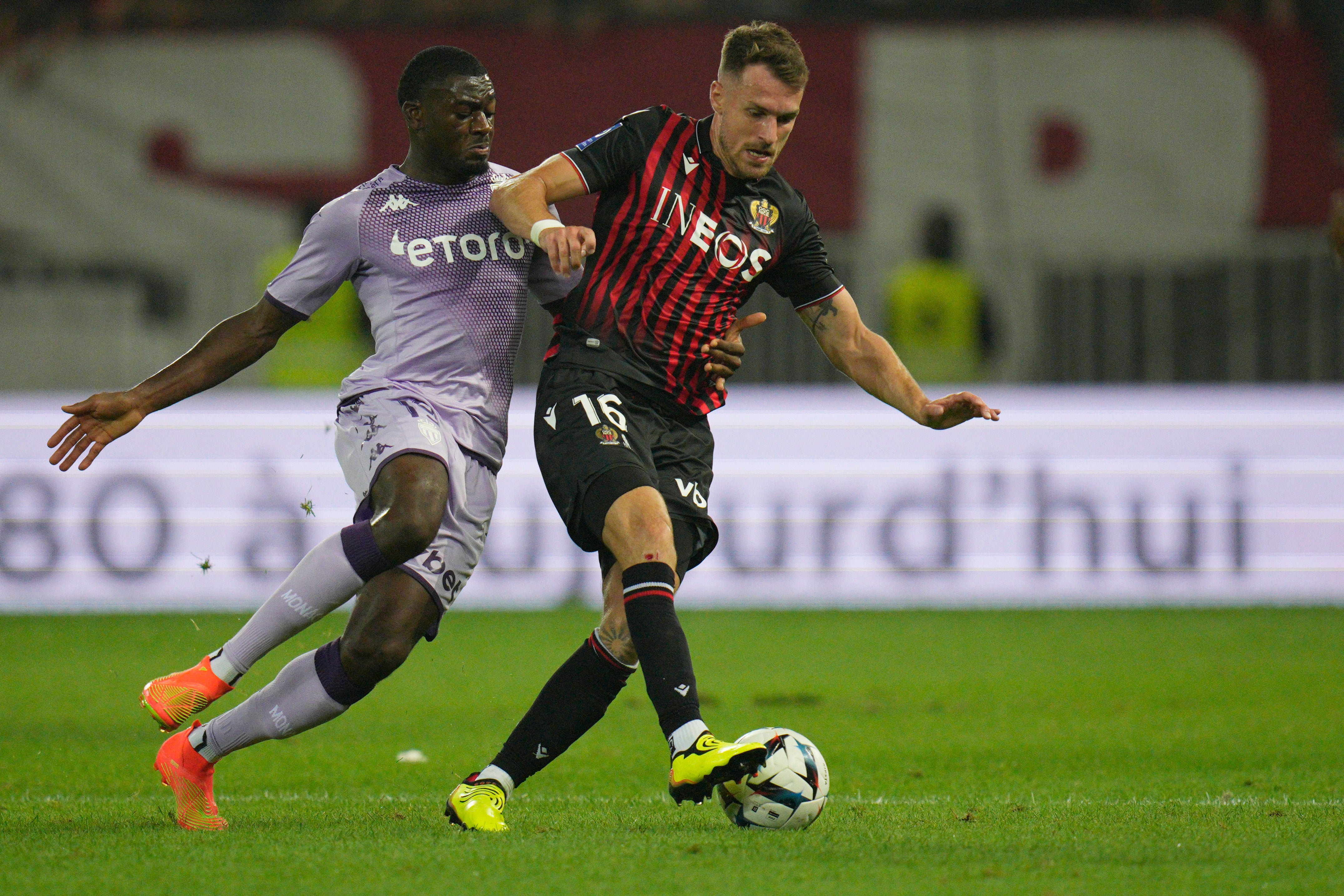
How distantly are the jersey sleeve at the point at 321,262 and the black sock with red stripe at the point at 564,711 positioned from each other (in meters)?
1.21

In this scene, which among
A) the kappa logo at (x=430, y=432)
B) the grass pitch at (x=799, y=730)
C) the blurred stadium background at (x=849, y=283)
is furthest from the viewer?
the blurred stadium background at (x=849, y=283)

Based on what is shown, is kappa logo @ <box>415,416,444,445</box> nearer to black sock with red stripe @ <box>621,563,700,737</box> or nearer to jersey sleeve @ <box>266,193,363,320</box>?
jersey sleeve @ <box>266,193,363,320</box>

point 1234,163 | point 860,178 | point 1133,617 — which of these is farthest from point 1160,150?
point 1133,617

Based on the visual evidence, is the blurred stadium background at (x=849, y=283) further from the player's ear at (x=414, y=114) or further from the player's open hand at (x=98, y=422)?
the player's ear at (x=414, y=114)

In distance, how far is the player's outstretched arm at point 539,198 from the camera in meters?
4.16

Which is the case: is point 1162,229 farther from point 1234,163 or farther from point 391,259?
point 391,259

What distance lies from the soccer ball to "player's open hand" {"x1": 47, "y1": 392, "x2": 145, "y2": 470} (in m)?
1.84

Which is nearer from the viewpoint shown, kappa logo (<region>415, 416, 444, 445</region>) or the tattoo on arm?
kappa logo (<region>415, 416, 444, 445</region>)

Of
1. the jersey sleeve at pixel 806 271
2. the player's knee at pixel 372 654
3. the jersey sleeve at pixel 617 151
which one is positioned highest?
the jersey sleeve at pixel 617 151

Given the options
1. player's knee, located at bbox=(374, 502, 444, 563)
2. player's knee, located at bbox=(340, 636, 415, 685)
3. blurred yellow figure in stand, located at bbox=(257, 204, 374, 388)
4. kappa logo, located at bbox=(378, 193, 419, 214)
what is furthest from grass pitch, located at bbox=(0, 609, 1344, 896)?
blurred yellow figure in stand, located at bbox=(257, 204, 374, 388)

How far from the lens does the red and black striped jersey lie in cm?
445

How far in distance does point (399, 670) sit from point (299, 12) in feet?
28.7

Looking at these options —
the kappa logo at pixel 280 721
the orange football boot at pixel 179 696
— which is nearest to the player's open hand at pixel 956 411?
the kappa logo at pixel 280 721

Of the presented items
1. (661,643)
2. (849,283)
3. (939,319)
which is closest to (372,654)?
(661,643)
